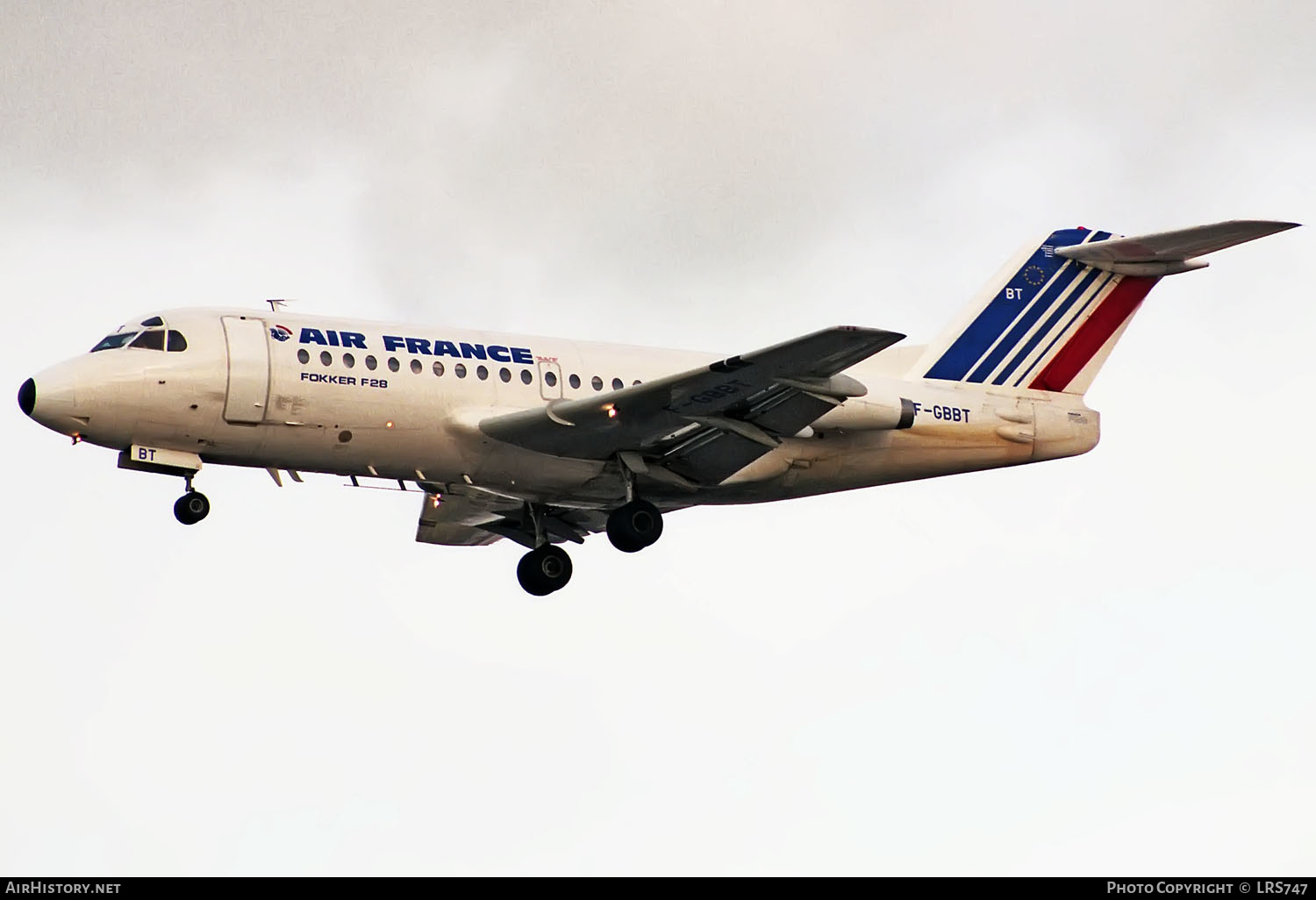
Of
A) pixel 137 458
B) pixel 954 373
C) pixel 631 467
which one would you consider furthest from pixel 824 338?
→ pixel 137 458

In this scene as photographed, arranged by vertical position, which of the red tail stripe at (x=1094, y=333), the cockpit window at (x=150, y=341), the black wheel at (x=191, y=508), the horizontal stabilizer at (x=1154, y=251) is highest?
the horizontal stabilizer at (x=1154, y=251)

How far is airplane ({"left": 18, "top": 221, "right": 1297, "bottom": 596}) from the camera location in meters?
32.2

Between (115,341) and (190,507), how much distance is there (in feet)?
9.03

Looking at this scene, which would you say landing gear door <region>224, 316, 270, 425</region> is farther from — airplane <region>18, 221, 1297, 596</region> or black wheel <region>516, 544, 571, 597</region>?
black wheel <region>516, 544, 571, 597</region>

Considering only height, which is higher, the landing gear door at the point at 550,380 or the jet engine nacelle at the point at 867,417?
the landing gear door at the point at 550,380

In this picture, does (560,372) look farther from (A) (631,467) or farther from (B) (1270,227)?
(B) (1270,227)

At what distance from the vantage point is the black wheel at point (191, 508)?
107 ft

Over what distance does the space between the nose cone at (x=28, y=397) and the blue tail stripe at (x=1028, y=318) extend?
51.6 feet

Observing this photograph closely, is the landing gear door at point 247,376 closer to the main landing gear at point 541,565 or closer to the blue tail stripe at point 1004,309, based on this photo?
the main landing gear at point 541,565

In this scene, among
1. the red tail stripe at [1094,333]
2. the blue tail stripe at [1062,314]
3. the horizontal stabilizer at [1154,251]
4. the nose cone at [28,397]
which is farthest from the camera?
the red tail stripe at [1094,333]

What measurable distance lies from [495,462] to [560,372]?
195 cm

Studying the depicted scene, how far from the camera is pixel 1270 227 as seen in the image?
3447cm

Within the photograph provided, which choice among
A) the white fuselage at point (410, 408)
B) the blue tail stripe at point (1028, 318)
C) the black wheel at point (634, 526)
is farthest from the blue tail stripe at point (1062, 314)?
the black wheel at point (634, 526)
